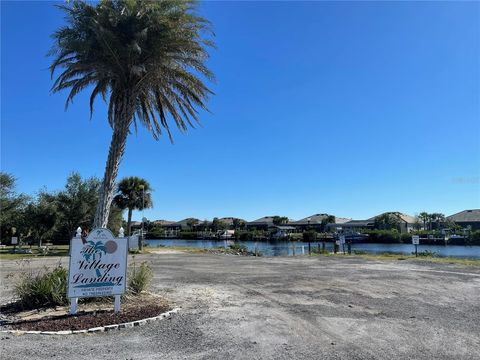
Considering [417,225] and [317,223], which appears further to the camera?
[317,223]

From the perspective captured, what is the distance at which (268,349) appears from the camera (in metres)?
5.96

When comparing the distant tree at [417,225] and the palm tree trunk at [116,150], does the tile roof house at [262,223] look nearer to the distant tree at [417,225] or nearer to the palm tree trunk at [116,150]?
the distant tree at [417,225]

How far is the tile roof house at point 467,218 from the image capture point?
119 meters

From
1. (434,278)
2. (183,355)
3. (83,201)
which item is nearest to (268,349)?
(183,355)

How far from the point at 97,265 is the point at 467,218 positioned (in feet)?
449

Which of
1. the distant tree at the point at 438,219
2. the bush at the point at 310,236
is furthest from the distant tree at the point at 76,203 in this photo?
the distant tree at the point at 438,219

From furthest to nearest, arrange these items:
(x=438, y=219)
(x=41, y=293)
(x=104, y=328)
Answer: (x=438, y=219) < (x=41, y=293) < (x=104, y=328)

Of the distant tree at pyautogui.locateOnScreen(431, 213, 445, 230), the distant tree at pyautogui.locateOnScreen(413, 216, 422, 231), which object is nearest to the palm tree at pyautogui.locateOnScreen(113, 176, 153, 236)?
the distant tree at pyautogui.locateOnScreen(431, 213, 445, 230)

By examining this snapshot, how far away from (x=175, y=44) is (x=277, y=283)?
7.89 meters

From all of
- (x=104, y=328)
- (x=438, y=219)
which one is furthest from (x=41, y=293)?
(x=438, y=219)

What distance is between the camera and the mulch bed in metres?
6.97

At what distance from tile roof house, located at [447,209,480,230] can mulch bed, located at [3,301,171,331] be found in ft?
424

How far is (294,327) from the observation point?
7.25 meters

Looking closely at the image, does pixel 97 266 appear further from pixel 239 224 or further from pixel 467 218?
pixel 239 224
